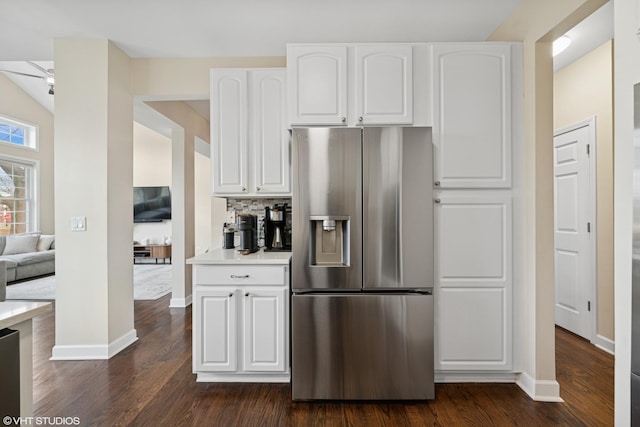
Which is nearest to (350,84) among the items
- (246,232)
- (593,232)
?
(246,232)

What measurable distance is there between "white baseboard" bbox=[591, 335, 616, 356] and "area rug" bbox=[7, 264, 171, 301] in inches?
202

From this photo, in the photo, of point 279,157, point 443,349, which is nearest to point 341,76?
point 279,157

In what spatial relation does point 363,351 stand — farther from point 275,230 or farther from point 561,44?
point 561,44

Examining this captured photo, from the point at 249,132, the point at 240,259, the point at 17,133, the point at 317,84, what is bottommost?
the point at 240,259

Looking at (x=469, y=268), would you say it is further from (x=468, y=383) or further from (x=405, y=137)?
(x=405, y=137)

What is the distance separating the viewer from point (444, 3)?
2322mm

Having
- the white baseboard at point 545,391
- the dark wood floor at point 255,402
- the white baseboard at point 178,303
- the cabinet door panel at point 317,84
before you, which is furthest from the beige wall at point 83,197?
the white baseboard at point 545,391

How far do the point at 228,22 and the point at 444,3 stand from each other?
1.55 m

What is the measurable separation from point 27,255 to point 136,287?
2529mm

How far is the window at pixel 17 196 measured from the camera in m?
6.68

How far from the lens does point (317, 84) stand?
234 centimetres

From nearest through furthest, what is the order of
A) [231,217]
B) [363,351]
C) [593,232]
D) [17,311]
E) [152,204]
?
[17,311]
[363,351]
[593,232]
[231,217]
[152,204]

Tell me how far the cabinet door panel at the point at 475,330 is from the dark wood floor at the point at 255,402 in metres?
0.19

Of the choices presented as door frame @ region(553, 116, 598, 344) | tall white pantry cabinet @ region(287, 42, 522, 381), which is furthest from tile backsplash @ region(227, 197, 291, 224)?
door frame @ region(553, 116, 598, 344)
